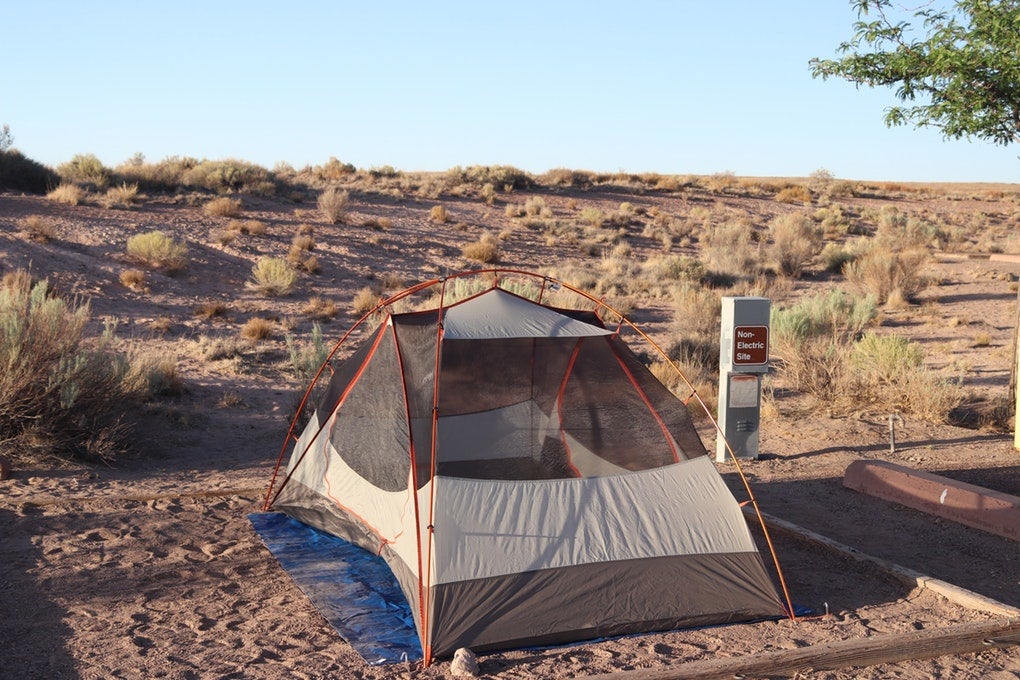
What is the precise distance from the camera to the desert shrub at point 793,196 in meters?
49.1

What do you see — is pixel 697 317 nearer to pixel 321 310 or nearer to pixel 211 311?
pixel 321 310

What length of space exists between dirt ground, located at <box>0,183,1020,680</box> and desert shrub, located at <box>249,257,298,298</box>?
7.81ft

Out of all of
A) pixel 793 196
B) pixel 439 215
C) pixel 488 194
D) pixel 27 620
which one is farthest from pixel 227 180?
pixel 793 196

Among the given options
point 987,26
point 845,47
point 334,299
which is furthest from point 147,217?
point 987,26

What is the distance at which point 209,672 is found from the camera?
548 centimetres

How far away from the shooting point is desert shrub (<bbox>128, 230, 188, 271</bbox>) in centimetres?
1988

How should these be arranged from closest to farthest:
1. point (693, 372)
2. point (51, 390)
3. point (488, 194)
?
point (51, 390), point (693, 372), point (488, 194)

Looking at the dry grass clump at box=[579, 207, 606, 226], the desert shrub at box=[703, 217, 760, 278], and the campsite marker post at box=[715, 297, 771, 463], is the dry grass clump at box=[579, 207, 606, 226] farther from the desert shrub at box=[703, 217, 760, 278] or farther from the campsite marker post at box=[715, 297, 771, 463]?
A: the campsite marker post at box=[715, 297, 771, 463]

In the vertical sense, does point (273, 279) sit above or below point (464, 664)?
above

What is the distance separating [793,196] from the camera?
163 ft

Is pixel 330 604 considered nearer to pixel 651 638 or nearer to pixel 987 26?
pixel 651 638

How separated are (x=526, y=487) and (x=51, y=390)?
5617 mm

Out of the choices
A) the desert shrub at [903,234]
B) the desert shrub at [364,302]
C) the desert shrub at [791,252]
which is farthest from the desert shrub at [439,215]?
the desert shrub at [903,234]

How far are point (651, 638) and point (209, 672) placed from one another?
2497 millimetres
